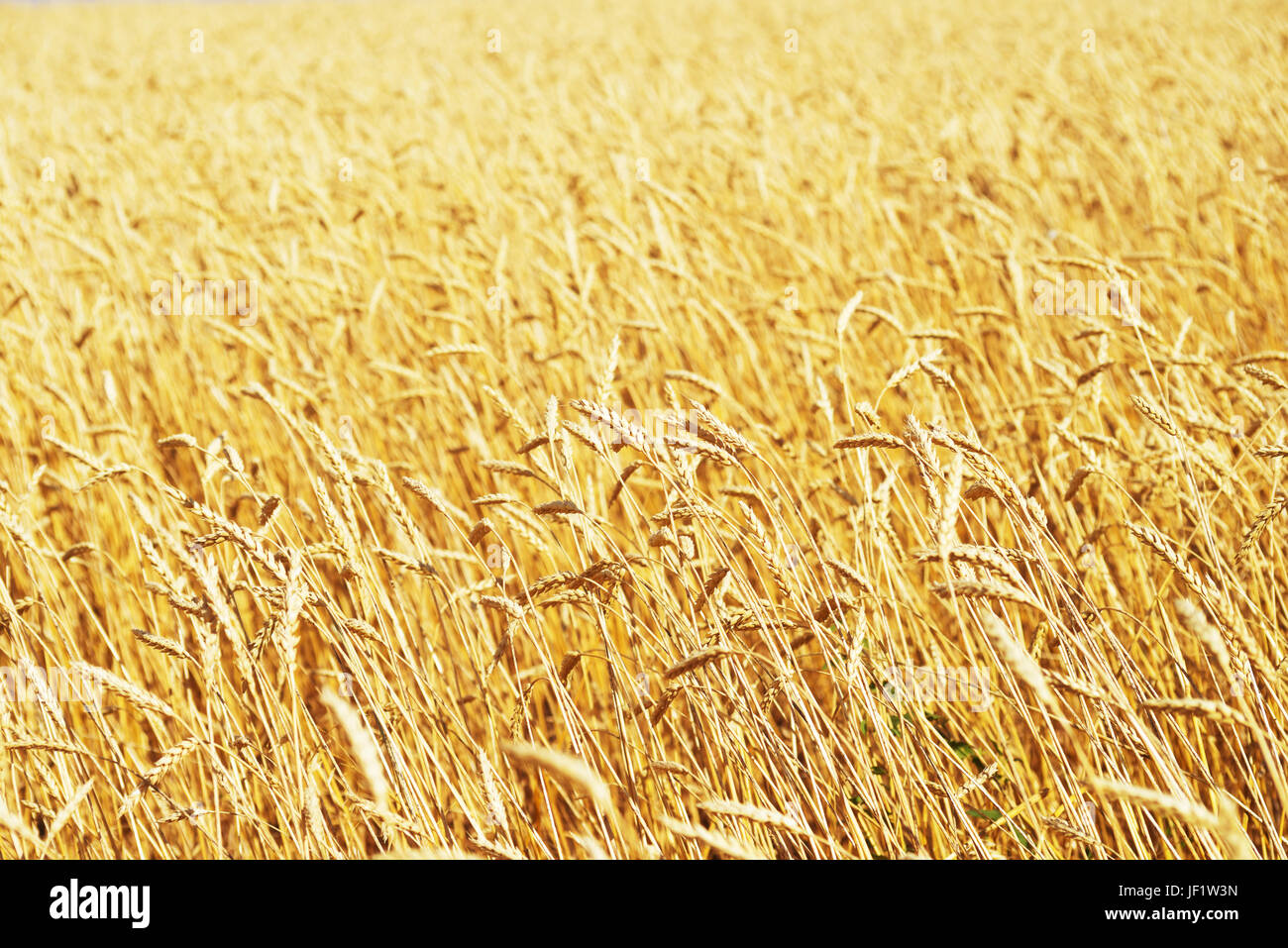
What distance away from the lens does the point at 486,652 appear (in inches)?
70.7

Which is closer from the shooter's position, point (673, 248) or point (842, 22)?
point (673, 248)

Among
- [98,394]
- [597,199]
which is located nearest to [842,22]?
[597,199]

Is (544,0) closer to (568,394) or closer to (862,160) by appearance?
(862,160)

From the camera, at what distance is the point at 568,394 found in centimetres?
268

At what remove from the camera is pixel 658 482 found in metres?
2.13

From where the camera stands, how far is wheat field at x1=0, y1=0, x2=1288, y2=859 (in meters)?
1.31

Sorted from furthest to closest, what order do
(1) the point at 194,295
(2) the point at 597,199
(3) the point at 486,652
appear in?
(2) the point at 597,199 → (1) the point at 194,295 → (3) the point at 486,652

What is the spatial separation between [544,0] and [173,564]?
23.5 m

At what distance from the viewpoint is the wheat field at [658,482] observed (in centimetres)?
131
